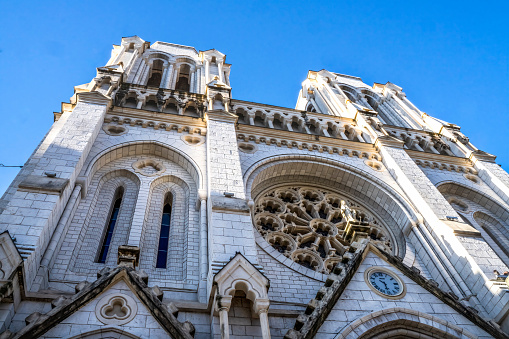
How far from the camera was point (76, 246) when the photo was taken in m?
10.1

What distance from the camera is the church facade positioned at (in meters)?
8.02

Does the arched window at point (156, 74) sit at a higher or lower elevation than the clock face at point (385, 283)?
higher

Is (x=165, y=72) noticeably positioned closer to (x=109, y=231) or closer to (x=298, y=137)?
(x=298, y=137)

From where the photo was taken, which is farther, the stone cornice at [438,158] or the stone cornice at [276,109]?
the stone cornice at [276,109]

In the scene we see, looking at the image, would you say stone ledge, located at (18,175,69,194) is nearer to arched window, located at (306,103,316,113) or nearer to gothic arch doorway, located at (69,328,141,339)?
gothic arch doorway, located at (69,328,141,339)

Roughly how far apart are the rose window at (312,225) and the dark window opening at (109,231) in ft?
12.3

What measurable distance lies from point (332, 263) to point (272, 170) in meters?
3.97

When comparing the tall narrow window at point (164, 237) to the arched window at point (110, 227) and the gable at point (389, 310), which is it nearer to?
the arched window at point (110, 227)

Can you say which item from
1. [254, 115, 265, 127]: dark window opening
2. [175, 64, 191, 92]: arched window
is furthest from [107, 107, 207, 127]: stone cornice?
[175, 64, 191, 92]: arched window

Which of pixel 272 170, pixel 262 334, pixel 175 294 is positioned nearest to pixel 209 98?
pixel 272 170

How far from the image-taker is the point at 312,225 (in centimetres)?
1357

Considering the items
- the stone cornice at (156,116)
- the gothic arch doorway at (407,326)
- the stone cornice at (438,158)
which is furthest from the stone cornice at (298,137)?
the gothic arch doorway at (407,326)

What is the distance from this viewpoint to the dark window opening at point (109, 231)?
1050 cm

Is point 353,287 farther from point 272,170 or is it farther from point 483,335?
point 272,170
